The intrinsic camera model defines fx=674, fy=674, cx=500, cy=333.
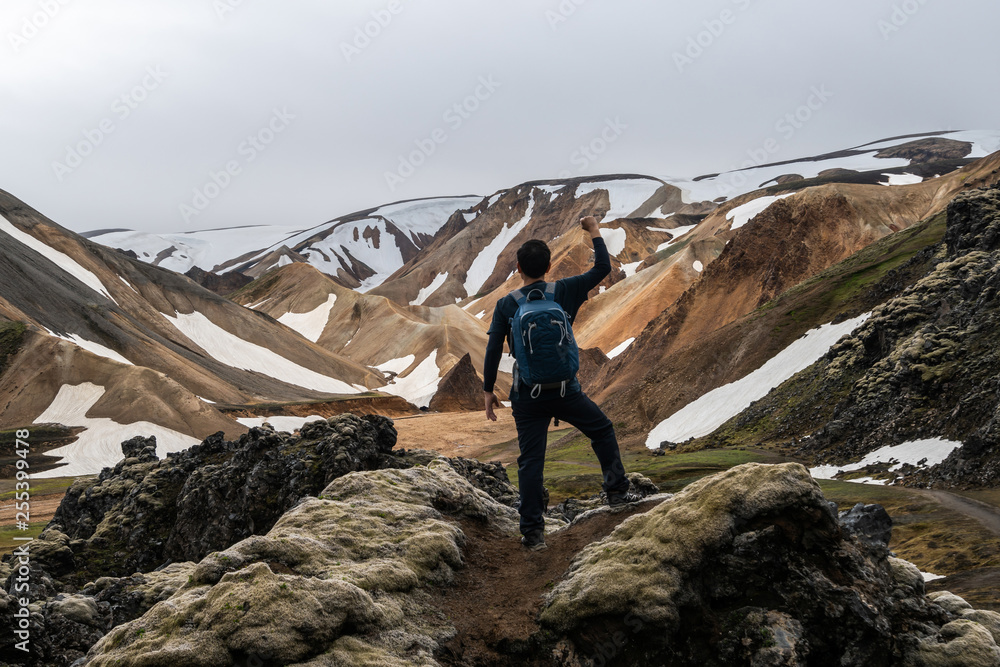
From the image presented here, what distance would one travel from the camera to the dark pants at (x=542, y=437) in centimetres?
838

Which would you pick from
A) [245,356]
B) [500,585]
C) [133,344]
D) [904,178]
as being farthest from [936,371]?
[904,178]

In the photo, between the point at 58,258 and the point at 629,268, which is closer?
the point at 58,258

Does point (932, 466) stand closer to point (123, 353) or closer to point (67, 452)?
point (67, 452)

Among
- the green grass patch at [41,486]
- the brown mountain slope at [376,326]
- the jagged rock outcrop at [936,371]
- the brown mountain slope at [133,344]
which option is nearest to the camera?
the jagged rock outcrop at [936,371]

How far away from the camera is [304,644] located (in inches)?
229

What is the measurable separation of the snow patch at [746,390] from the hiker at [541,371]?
110 ft

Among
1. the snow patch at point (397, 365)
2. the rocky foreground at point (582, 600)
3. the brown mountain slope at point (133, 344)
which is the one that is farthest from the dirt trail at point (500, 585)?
the snow patch at point (397, 365)

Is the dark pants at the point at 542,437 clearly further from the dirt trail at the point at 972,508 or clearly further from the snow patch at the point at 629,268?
the snow patch at the point at 629,268

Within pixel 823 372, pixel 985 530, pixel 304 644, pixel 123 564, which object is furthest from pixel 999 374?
pixel 123 564

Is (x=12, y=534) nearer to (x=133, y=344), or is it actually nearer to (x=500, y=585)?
(x=500, y=585)

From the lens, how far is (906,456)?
23406 mm

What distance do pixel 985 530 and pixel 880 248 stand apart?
1506 inches

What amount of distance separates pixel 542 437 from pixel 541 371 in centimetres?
100

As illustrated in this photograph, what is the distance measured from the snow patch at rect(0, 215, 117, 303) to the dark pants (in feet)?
323
